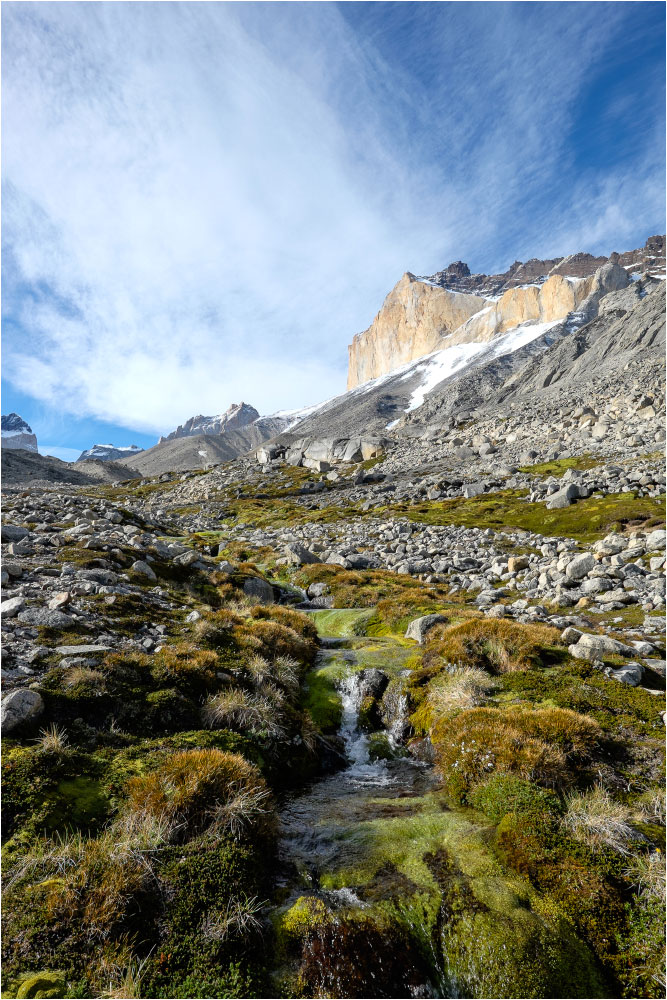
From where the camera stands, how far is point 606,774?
29.3 feet

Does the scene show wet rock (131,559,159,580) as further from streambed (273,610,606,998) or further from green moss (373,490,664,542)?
green moss (373,490,664,542)

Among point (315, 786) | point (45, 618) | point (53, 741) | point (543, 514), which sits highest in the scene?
point (543, 514)

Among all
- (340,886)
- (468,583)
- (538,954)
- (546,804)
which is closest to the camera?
(538,954)

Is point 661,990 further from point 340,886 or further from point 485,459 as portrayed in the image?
point 485,459

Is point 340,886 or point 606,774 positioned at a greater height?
point 606,774

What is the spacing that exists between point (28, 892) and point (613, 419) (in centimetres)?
9681

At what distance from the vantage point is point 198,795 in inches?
289

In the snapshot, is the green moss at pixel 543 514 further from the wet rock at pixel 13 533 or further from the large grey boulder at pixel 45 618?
the wet rock at pixel 13 533

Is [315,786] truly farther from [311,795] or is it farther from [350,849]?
[350,849]

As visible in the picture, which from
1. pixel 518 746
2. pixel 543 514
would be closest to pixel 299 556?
Answer: pixel 543 514

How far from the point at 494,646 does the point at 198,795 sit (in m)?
10.1

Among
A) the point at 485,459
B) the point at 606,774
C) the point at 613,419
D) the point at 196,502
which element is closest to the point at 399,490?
the point at 485,459

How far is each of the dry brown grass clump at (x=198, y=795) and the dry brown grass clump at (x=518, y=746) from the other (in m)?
4.48

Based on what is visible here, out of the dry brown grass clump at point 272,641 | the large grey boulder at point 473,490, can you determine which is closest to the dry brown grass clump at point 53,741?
the dry brown grass clump at point 272,641
